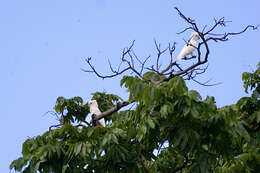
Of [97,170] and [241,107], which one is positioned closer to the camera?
[97,170]

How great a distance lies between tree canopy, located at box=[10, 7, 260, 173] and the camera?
460 centimetres

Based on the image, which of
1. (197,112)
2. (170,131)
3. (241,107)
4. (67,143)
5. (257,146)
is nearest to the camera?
(197,112)

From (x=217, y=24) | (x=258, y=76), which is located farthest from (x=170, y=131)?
(x=258, y=76)

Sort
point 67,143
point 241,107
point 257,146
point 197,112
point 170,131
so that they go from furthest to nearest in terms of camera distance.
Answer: point 241,107 → point 257,146 → point 67,143 → point 170,131 → point 197,112

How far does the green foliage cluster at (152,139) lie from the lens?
15.1 ft

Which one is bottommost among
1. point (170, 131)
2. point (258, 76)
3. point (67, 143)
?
point (170, 131)

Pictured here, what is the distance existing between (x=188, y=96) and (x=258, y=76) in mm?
2291

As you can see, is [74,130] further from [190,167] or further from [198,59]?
[198,59]

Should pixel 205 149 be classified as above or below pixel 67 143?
below

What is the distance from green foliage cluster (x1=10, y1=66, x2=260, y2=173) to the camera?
460 cm

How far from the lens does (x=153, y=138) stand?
4.88 m

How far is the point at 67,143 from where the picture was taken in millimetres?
5137

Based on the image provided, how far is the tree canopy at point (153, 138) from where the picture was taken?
15.1 feet

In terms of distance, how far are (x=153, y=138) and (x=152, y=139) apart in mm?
20
